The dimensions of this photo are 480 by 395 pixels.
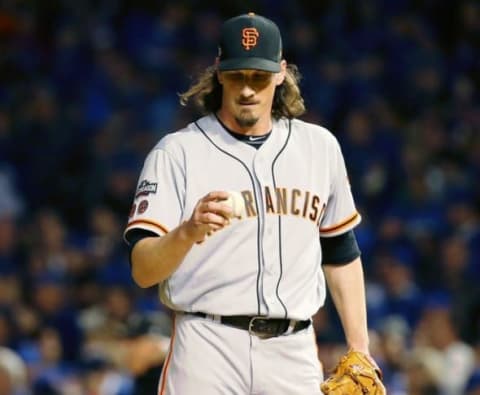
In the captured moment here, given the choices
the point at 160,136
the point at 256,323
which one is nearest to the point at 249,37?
the point at 256,323

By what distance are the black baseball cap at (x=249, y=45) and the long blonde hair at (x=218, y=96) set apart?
18 cm

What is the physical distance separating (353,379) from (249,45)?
1.03 metres

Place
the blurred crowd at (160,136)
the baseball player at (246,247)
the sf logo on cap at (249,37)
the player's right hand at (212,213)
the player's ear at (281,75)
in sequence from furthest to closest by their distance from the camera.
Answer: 1. the blurred crowd at (160,136)
2. the player's ear at (281,75)
3. the sf logo on cap at (249,37)
4. the baseball player at (246,247)
5. the player's right hand at (212,213)

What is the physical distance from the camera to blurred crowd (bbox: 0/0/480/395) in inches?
328

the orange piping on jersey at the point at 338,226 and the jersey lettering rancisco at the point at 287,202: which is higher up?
the jersey lettering rancisco at the point at 287,202

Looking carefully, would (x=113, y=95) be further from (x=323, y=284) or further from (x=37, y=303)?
(x=323, y=284)

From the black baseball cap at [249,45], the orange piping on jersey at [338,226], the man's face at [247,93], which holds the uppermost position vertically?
the black baseball cap at [249,45]

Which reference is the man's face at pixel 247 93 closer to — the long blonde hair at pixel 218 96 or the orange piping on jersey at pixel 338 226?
the long blonde hair at pixel 218 96

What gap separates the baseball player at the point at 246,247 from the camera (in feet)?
12.6

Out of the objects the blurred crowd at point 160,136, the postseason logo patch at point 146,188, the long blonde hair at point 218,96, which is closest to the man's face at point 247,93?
the long blonde hair at point 218,96

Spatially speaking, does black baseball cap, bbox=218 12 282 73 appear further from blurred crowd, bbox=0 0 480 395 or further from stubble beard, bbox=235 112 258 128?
blurred crowd, bbox=0 0 480 395

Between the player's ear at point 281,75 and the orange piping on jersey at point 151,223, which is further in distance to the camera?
the player's ear at point 281,75

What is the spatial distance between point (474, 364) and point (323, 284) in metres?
4.23

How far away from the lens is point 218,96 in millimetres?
4180
